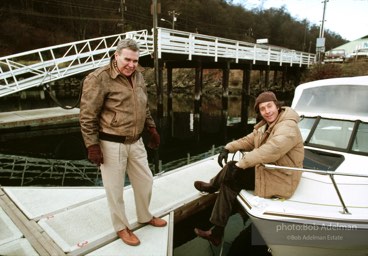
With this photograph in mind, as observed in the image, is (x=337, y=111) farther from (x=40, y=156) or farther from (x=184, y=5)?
(x=184, y=5)

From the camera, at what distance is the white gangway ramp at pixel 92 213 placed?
3.12m

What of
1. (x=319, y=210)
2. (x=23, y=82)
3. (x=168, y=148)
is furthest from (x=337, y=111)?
(x=23, y=82)

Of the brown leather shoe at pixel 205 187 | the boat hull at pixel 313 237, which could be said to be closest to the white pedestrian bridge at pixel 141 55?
the brown leather shoe at pixel 205 187

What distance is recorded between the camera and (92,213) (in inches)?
149

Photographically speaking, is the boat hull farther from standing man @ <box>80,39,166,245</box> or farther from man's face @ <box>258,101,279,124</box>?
standing man @ <box>80,39,166,245</box>

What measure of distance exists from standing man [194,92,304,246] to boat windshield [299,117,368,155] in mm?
1331

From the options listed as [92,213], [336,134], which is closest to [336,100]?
[336,134]

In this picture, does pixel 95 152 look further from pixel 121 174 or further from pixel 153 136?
pixel 153 136

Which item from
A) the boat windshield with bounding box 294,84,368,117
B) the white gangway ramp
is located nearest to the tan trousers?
the white gangway ramp

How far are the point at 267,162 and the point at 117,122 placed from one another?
1744 mm

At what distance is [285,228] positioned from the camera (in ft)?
10.0

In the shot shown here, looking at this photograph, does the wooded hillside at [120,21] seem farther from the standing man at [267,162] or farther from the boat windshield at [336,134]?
the standing man at [267,162]

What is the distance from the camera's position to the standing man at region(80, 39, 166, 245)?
267 centimetres

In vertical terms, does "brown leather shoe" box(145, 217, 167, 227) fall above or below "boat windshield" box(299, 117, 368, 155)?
below
